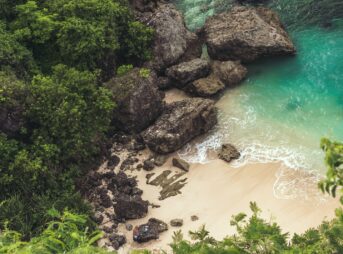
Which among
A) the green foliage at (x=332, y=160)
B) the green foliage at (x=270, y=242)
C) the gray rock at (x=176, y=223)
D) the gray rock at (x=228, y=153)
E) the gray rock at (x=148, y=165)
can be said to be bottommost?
the gray rock at (x=176, y=223)

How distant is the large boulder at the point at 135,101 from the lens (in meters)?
21.3

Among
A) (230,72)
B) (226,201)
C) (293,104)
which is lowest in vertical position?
(226,201)

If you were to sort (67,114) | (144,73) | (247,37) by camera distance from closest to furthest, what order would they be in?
1. (67,114)
2. (144,73)
3. (247,37)

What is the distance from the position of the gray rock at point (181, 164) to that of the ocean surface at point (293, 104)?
1.74ft

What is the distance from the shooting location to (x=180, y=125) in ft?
67.5

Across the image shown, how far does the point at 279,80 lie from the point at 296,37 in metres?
4.31

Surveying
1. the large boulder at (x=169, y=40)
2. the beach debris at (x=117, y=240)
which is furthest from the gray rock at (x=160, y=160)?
the large boulder at (x=169, y=40)

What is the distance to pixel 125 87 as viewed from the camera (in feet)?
70.6

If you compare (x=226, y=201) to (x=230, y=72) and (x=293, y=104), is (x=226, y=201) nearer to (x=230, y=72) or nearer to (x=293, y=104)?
(x=293, y=104)

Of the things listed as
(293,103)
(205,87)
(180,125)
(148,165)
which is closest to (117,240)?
(148,165)

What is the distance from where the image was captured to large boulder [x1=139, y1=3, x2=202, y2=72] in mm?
24750

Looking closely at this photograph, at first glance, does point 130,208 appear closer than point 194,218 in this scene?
No

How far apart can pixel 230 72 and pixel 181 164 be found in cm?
668

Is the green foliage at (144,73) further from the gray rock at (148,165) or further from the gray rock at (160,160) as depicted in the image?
the gray rock at (148,165)
